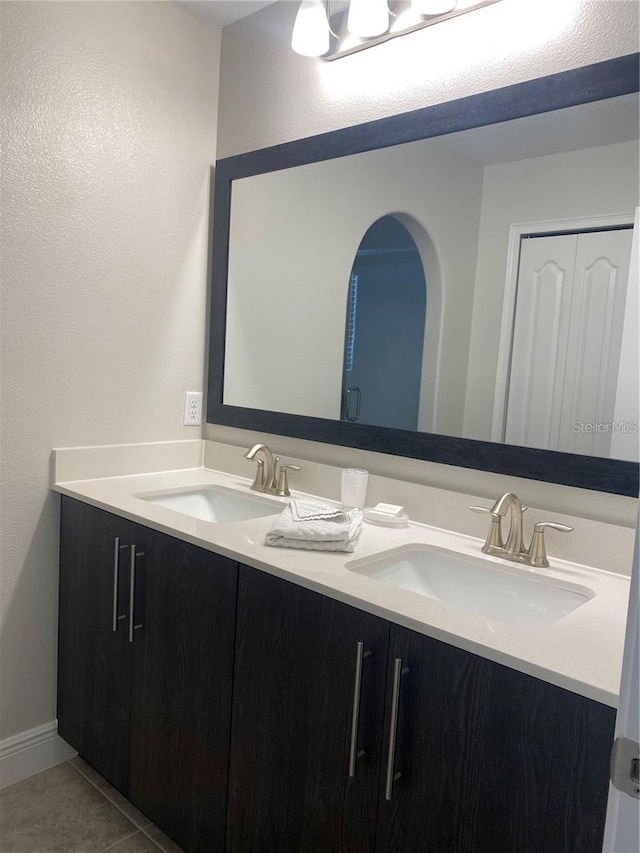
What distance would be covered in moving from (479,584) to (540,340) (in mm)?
579

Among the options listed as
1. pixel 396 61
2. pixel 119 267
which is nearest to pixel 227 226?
pixel 119 267

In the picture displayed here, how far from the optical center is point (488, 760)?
106 centimetres

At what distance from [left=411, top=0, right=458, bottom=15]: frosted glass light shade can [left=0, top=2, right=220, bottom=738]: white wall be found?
2.83ft

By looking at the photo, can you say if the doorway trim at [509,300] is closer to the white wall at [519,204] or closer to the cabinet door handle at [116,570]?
the white wall at [519,204]

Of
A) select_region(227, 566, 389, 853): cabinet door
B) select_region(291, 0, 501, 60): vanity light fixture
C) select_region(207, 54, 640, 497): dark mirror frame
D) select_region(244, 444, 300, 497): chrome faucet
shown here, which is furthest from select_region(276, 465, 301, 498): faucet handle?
select_region(291, 0, 501, 60): vanity light fixture

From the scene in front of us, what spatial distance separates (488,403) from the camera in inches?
65.1

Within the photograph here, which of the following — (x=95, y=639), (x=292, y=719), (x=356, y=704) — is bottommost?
(x=95, y=639)

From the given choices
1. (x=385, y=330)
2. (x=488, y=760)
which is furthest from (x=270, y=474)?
(x=488, y=760)

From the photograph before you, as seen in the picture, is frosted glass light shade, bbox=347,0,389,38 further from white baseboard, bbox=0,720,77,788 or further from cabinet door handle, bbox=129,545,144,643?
white baseboard, bbox=0,720,77,788

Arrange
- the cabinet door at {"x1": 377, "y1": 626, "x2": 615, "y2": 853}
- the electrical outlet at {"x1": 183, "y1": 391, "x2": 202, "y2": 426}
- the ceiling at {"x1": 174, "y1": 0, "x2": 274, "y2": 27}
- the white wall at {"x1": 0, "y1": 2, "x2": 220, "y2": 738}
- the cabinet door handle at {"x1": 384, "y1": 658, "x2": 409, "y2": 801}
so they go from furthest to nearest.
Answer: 1. the electrical outlet at {"x1": 183, "y1": 391, "x2": 202, "y2": 426}
2. the ceiling at {"x1": 174, "y1": 0, "x2": 274, "y2": 27}
3. the white wall at {"x1": 0, "y1": 2, "x2": 220, "y2": 738}
4. the cabinet door handle at {"x1": 384, "y1": 658, "x2": 409, "y2": 801}
5. the cabinet door at {"x1": 377, "y1": 626, "x2": 615, "y2": 853}

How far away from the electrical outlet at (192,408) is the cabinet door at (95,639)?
528 millimetres

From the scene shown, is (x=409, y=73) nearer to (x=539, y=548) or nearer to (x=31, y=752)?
(x=539, y=548)

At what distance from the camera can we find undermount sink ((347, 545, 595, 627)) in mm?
1410

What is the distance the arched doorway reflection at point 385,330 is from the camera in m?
1.80
